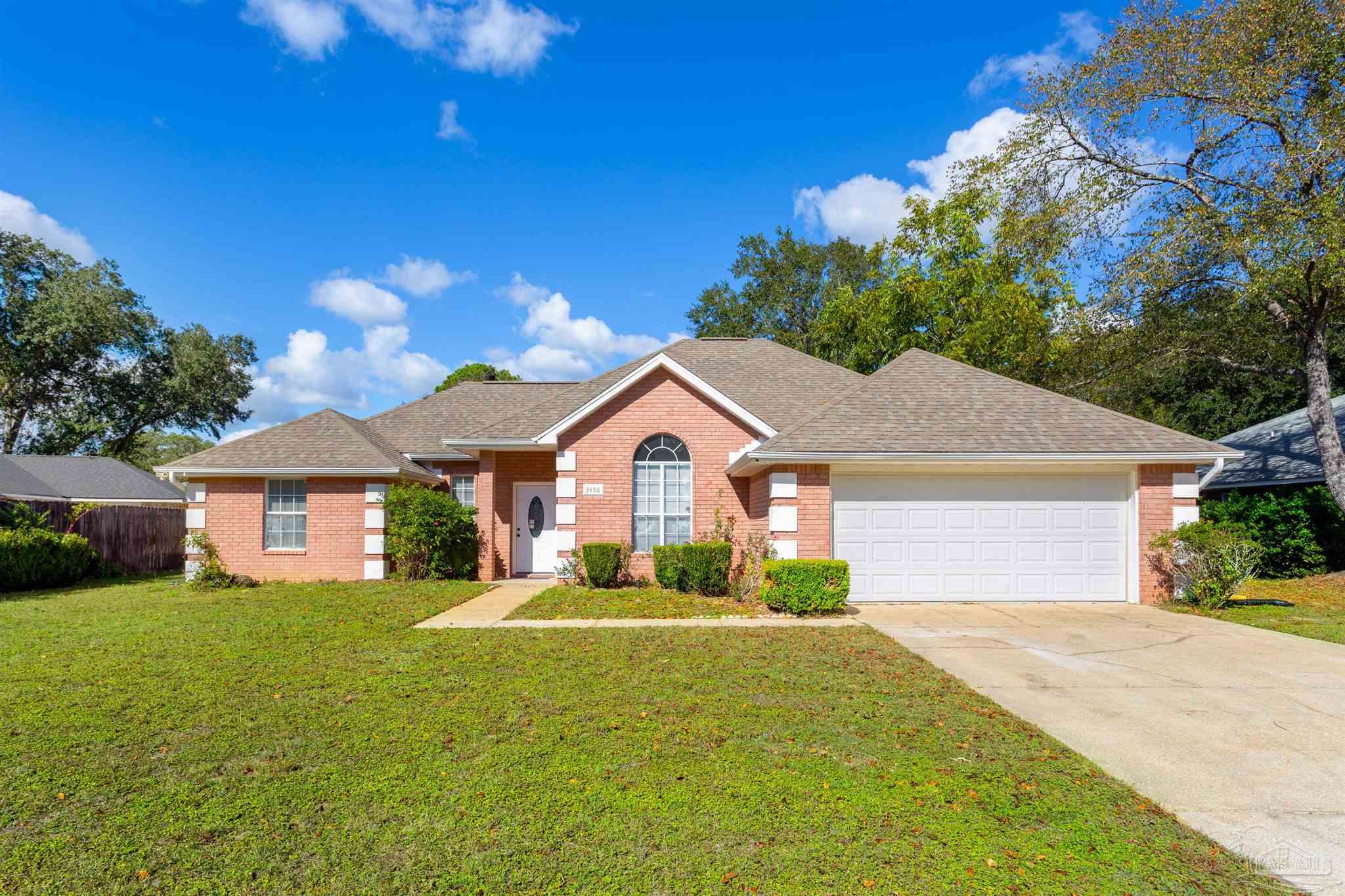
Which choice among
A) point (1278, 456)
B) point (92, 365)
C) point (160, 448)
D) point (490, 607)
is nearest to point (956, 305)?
point (1278, 456)

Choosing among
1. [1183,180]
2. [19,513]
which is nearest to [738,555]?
[1183,180]

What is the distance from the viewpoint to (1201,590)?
12758 mm

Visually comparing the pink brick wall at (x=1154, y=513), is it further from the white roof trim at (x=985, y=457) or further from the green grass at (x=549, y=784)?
the green grass at (x=549, y=784)

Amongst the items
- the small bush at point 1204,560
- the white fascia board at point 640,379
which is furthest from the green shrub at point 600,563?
the small bush at point 1204,560

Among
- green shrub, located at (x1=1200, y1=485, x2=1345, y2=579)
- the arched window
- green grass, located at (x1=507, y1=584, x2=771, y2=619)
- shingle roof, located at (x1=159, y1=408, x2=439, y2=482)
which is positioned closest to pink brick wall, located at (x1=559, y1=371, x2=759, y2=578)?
the arched window

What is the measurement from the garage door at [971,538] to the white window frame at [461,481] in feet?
31.9

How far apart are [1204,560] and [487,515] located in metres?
14.4

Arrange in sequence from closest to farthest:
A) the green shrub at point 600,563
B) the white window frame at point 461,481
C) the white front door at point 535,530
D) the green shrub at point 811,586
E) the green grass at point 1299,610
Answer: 1. the green grass at point 1299,610
2. the green shrub at point 811,586
3. the green shrub at point 600,563
4. the white front door at point 535,530
5. the white window frame at point 461,481

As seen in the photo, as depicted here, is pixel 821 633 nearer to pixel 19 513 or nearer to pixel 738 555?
pixel 738 555

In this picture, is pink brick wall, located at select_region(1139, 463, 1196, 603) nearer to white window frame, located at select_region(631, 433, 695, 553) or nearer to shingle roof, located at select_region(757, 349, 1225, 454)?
shingle roof, located at select_region(757, 349, 1225, 454)

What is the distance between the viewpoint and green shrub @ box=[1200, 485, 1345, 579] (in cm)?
1709

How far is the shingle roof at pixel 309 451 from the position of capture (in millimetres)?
16188

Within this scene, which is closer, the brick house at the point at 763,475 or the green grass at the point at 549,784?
the green grass at the point at 549,784

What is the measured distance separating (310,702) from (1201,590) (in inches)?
560
